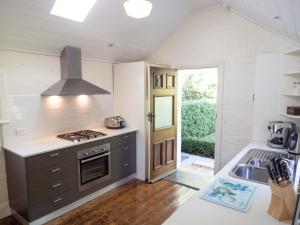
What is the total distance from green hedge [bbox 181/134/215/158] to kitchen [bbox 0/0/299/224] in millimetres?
1642

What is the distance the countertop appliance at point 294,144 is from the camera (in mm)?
2143

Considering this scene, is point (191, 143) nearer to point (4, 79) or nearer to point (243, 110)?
point (243, 110)

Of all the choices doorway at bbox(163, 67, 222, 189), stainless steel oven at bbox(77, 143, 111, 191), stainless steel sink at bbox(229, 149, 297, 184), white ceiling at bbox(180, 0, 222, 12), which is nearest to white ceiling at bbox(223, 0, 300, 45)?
white ceiling at bbox(180, 0, 222, 12)

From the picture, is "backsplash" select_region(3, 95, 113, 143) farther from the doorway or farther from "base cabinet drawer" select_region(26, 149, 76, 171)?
the doorway

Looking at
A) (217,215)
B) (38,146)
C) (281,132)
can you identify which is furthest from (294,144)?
(38,146)

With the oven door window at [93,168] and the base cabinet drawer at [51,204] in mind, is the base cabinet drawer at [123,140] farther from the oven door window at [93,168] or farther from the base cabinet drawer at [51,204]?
the base cabinet drawer at [51,204]

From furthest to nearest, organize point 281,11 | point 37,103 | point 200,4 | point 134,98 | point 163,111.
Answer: point 163,111, point 134,98, point 200,4, point 37,103, point 281,11

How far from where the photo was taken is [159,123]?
3.74 m

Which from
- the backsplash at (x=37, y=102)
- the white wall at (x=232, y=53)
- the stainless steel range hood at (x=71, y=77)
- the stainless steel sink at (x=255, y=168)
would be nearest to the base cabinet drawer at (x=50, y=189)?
the backsplash at (x=37, y=102)

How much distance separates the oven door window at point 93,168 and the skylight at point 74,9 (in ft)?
5.95

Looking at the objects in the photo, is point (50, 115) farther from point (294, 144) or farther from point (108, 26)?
point (294, 144)

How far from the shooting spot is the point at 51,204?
8.43 feet

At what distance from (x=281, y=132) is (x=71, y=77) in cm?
273

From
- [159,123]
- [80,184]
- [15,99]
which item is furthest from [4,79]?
[159,123]
